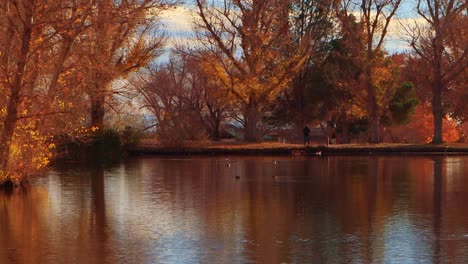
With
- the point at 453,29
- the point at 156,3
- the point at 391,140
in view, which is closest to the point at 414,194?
the point at 156,3

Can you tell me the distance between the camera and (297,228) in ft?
58.8

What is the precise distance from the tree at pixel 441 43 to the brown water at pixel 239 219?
1045 inches

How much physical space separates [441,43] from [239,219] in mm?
43801

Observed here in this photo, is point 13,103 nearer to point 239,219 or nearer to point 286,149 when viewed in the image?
point 239,219

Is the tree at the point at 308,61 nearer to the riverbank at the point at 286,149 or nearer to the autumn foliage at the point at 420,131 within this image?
the riverbank at the point at 286,149

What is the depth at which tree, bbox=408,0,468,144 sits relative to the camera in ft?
190

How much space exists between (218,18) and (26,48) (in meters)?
32.7

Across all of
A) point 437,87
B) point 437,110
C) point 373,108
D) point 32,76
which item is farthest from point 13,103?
point 437,110

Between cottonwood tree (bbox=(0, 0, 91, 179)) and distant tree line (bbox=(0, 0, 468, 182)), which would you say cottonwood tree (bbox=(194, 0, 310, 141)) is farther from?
cottonwood tree (bbox=(0, 0, 91, 179))

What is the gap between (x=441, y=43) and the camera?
194ft

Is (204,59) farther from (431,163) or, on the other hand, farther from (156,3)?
(156,3)

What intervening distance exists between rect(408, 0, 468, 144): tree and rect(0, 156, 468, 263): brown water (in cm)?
2654

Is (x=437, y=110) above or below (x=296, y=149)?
above

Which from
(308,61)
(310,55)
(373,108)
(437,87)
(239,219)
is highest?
(310,55)
